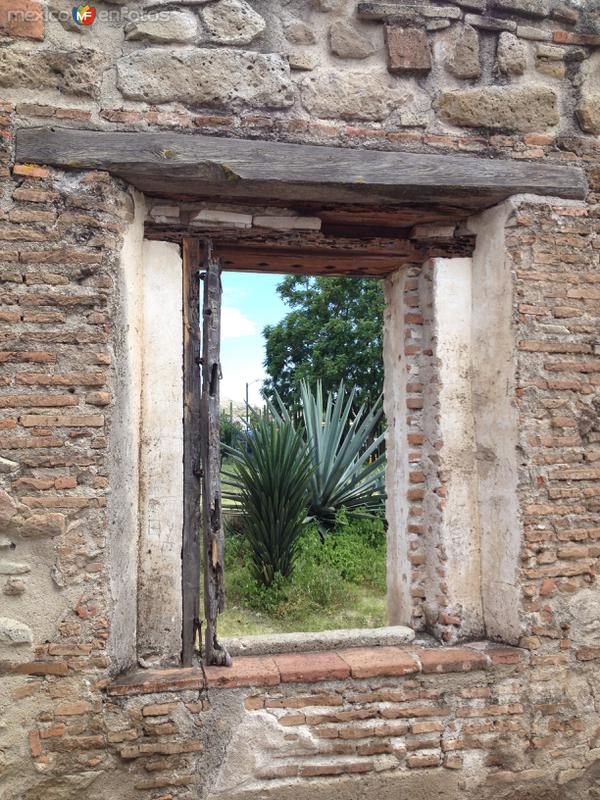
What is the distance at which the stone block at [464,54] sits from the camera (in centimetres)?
299

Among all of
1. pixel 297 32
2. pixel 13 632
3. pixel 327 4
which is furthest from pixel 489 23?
pixel 13 632

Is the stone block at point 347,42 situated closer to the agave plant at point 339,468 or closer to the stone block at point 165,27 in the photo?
the stone block at point 165,27

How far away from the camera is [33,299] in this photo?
103 inches

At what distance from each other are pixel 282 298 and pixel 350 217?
48.6 ft

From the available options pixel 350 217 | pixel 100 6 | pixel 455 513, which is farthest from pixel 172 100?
pixel 455 513

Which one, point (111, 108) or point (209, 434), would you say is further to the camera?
point (209, 434)

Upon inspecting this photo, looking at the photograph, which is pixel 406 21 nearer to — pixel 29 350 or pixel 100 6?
pixel 100 6

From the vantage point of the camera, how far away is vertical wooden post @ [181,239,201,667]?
9.54 feet

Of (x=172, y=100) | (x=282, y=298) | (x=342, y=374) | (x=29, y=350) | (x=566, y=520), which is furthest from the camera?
(x=282, y=298)

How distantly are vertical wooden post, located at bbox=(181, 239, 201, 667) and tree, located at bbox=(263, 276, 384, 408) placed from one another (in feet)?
36.7

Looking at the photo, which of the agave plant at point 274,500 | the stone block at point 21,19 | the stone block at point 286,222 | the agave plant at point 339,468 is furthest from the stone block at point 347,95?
the agave plant at point 339,468

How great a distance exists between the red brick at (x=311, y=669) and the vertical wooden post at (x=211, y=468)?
0.26m

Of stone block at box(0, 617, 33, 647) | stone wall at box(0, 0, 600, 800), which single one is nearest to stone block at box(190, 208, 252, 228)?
stone wall at box(0, 0, 600, 800)

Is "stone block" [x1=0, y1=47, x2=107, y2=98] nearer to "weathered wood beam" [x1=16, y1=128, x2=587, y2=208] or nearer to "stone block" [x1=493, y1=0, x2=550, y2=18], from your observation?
"weathered wood beam" [x1=16, y1=128, x2=587, y2=208]
